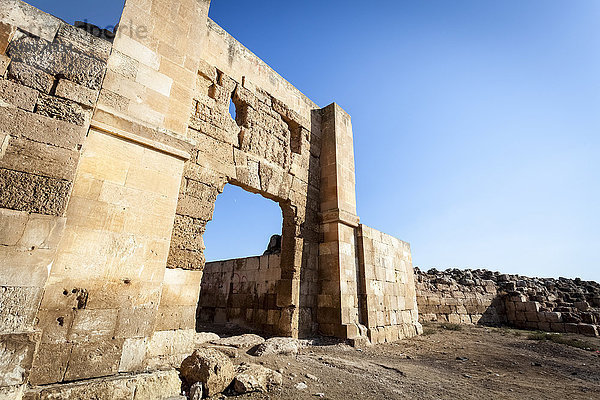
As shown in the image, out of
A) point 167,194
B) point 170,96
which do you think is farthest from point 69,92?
point 167,194

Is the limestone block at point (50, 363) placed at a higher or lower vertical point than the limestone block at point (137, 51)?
lower

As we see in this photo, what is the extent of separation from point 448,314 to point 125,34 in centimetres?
1310

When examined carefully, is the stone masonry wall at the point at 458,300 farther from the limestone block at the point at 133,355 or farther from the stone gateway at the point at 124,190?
the limestone block at the point at 133,355

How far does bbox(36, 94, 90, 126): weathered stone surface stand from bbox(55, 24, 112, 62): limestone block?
0.74m

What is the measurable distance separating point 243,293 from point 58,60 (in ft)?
20.7

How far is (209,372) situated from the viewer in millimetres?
2982

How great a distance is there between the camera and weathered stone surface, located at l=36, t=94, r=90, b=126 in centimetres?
301

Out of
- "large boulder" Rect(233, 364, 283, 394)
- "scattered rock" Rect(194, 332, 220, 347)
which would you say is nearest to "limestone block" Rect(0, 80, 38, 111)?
"large boulder" Rect(233, 364, 283, 394)

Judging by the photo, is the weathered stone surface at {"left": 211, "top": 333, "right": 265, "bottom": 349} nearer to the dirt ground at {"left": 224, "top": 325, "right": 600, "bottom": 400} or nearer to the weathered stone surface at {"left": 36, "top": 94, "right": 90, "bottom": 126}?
the dirt ground at {"left": 224, "top": 325, "right": 600, "bottom": 400}

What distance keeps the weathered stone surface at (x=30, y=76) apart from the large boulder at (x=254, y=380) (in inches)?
146

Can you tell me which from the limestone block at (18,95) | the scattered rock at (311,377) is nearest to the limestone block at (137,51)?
the limestone block at (18,95)

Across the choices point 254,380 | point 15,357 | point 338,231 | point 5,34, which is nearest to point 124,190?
point 15,357

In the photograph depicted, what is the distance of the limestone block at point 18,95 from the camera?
2.84m

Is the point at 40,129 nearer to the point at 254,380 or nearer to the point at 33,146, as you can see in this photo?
the point at 33,146
